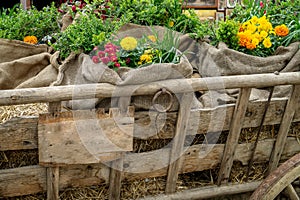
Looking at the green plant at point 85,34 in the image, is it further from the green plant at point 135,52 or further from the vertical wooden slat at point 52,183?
the vertical wooden slat at point 52,183

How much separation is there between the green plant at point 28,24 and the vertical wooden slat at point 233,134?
1256 millimetres

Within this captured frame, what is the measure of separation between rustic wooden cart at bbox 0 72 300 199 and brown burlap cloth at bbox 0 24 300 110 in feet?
0.20

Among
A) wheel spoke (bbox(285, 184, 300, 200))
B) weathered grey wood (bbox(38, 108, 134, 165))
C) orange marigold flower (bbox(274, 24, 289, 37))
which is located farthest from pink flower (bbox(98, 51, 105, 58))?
wheel spoke (bbox(285, 184, 300, 200))

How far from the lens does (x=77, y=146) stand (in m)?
1.78

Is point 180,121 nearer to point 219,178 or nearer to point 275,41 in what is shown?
point 219,178

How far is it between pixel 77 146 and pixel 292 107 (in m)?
1.06

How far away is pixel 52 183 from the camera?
1851mm

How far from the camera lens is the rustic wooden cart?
172 centimetres

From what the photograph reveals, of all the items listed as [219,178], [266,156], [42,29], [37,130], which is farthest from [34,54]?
[266,156]

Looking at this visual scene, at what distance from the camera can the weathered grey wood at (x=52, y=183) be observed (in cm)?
182

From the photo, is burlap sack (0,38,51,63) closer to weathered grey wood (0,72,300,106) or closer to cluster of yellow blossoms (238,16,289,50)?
weathered grey wood (0,72,300,106)

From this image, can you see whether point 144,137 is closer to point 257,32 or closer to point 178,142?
point 178,142

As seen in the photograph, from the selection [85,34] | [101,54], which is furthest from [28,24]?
[101,54]

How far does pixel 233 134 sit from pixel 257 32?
560 mm
